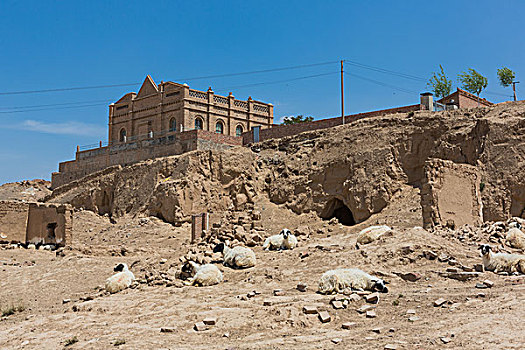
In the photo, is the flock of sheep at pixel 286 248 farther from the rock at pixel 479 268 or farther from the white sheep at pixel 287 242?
the rock at pixel 479 268

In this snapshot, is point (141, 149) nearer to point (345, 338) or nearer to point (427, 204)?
point (427, 204)

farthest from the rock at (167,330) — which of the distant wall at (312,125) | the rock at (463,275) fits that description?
the distant wall at (312,125)

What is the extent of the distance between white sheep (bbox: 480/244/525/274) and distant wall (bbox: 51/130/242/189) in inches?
785

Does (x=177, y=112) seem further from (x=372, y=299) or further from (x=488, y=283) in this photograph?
(x=488, y=283)

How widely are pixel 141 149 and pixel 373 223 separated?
1556 cm

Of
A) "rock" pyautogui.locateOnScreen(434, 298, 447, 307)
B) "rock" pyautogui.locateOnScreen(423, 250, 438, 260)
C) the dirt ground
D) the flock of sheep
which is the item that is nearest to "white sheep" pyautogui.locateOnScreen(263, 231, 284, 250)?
the flock of sheep

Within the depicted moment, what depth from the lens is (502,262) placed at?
1023 cm

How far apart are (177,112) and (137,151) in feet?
15.5

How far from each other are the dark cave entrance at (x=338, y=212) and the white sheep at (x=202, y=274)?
1405cm

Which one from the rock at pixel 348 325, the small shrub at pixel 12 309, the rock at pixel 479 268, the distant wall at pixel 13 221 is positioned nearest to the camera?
the rock at pixel 348 325

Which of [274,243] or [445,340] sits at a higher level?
[274,243]

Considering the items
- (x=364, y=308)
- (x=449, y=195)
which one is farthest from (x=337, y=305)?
(x=449, y=195)

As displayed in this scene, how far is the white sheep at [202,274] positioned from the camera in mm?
11320

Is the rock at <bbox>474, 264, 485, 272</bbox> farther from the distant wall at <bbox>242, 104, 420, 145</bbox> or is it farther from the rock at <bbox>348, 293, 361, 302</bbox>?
the distant wall at <bbox>242, 104, 420, 145</bbox>
